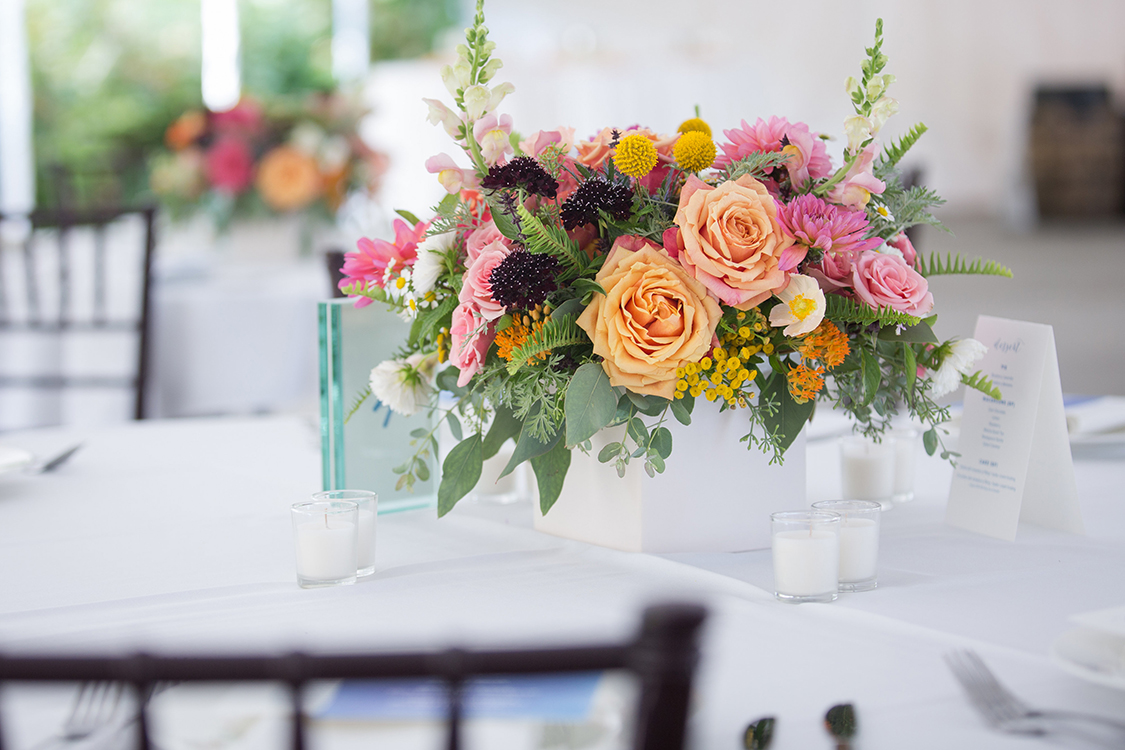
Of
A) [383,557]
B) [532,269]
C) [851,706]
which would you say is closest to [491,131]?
[532,269]

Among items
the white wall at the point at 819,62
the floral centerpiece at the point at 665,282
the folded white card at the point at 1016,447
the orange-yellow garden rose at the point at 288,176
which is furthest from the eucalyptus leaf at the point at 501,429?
the white wall at the point at 819,62

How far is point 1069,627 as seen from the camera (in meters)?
0.67

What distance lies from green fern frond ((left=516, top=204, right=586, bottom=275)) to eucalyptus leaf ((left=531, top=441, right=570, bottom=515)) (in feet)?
0.51

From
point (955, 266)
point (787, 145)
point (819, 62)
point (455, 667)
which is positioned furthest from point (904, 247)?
point (819, 62)

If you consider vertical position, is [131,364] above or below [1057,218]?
below

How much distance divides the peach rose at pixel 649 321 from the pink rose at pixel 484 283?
7cm

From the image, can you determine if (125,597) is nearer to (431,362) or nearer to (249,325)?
(431,362)

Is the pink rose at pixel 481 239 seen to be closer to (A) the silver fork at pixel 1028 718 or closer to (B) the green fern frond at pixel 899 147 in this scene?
(B) the green fern frond at pixel 899 147

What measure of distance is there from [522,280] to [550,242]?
4 centimetres

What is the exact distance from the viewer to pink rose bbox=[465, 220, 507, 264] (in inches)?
32.1

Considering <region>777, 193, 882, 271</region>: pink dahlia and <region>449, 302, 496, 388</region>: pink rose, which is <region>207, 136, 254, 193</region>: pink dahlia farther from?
<region>777, 193, 882, 271</region>: pink dahlia

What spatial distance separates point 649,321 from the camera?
2.41 feet

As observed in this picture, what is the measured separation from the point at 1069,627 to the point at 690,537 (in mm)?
296

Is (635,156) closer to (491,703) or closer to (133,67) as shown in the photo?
(491,703)
